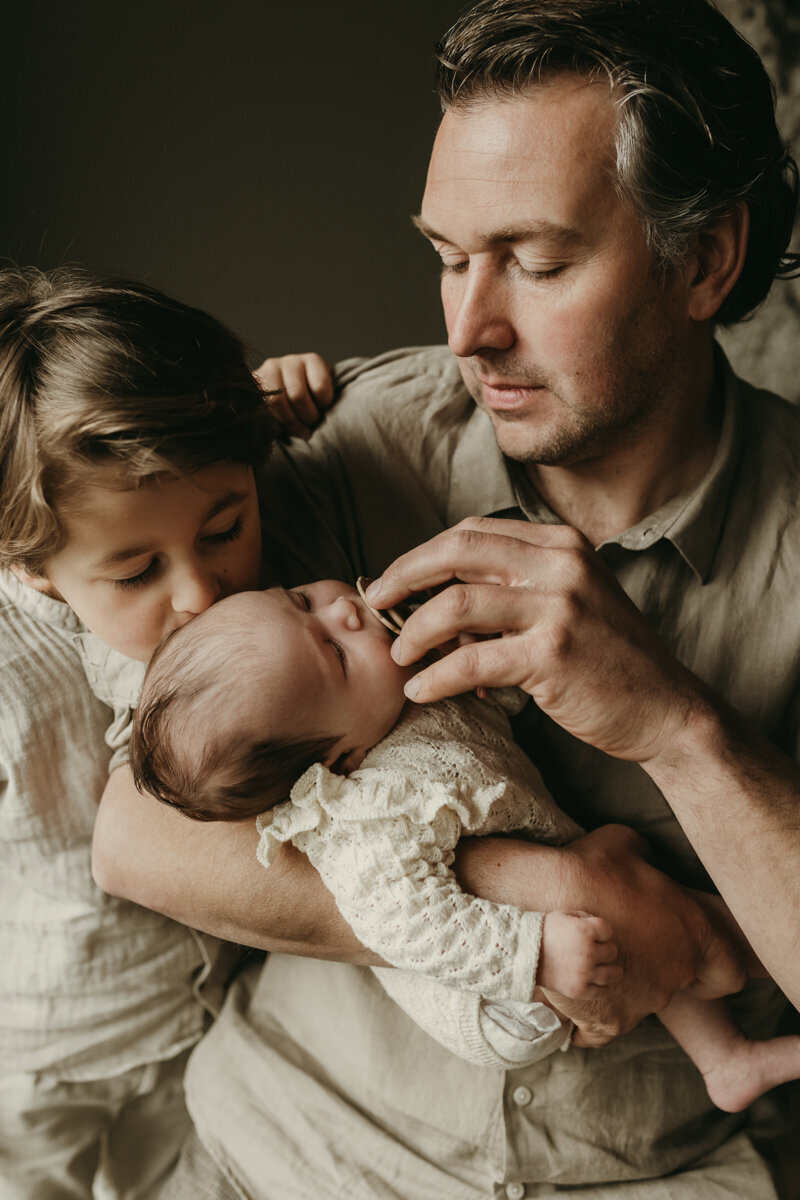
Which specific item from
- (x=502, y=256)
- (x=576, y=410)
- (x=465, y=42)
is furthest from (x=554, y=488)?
(x=465, y=42)

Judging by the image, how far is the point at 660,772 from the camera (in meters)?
1.18

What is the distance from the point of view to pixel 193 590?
1.22 metres

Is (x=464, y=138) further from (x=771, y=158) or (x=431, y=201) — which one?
(x=771, y=158)

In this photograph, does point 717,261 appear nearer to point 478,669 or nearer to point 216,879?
point 478,669

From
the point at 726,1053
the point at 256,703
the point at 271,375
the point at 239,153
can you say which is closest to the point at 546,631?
the point at 256,703

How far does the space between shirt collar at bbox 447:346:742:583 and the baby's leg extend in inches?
23.4

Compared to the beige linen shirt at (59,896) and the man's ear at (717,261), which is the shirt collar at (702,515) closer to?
the man's ear at (717,261)

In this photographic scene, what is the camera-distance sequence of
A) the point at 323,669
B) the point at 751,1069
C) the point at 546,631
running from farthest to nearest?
1. the point at 751,1069
2. the point at 323,669
3. the point at 546,631

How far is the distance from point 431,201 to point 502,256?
131mm

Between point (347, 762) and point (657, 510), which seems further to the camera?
point (657, 510)

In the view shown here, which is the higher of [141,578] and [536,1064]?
[141,578]

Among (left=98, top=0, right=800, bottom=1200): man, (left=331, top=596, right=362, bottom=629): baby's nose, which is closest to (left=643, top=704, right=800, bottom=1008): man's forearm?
(left=98, top=0, right=800, bottom=1200): man

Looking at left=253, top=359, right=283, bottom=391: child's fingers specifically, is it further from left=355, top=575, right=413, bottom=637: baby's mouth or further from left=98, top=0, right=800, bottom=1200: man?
left=355, top=575, right=413, bottom=637: baby's mouth

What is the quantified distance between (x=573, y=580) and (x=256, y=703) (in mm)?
384
